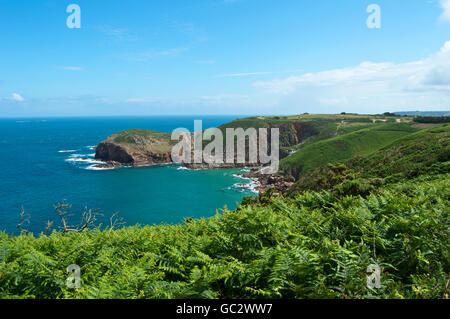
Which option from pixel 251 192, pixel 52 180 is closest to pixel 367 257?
pixel 251 192

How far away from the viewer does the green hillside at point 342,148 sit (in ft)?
282

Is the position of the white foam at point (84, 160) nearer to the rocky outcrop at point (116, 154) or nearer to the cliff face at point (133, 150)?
the cliff face at point (133, 150)

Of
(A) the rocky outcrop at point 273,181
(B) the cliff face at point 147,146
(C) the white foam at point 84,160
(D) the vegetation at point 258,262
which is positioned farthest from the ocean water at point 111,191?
(D) the vegetation at point 258,262

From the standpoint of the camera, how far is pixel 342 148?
9225 centimetres

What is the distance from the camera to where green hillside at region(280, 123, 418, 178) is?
8581cm

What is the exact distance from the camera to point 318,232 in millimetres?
5969

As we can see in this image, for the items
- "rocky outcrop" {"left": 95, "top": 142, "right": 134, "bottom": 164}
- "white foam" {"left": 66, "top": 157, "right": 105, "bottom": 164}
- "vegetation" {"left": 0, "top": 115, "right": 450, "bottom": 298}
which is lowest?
"white foam" {"left": 66, "top": 157, "right": 105, "bottom": 164}

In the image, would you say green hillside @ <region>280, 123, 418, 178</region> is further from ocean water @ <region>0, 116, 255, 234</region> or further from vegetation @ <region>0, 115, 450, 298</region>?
vegetation @ <region>0, 115, 450, 298</region>

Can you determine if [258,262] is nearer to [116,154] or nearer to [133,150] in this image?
[133,150]

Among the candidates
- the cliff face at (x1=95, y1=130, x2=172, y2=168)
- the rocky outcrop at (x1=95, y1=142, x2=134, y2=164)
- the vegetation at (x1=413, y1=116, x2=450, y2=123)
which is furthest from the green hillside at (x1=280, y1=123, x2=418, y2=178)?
the rocky outcrop at (x1=95, y1=142, x2=134, y2=164)

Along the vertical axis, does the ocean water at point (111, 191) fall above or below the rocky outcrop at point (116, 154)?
below

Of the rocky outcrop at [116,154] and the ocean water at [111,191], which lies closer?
the ocean water at [111,191]

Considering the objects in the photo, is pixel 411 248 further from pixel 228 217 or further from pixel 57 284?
pixel 57 284
